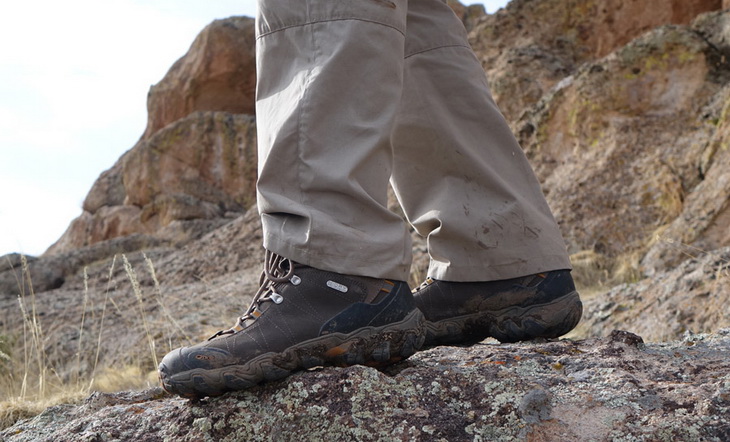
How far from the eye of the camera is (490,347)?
152 centimetres

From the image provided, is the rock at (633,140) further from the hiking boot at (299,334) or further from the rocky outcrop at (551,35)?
the hiking boot at (299,334)

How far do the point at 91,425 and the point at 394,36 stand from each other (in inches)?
40.0

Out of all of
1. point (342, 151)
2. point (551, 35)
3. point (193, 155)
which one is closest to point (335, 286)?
point (342, 151)

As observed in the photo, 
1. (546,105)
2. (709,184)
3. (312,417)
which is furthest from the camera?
(546,105)

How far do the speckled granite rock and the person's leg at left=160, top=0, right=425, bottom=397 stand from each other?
64 mm

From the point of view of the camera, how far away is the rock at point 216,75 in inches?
598

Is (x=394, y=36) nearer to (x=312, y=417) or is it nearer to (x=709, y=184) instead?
(x=312, y=417)

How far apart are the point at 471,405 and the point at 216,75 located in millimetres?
15085

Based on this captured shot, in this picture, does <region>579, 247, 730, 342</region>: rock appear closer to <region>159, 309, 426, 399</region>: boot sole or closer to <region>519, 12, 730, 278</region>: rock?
<region>519, 12, 730, 278</region>: rock

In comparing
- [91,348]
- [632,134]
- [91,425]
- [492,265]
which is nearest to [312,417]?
[91,425]

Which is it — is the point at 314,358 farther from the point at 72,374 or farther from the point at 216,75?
the point at 216,75

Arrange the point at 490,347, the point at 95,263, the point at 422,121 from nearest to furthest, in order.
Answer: the point at 490,347 < the point at 422,121 < the point at 95,263

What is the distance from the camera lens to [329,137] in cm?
130

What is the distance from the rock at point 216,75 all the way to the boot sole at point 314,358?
14.2m
